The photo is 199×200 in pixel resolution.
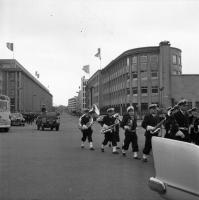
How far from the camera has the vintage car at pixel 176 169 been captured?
3963 mm

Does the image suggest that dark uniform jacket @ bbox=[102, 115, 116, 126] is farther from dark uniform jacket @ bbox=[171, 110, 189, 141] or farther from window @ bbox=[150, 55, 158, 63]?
window @ bbox=[150, 55, 158, 63]

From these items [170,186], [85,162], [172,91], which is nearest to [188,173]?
[170,186]

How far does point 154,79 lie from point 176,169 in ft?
215

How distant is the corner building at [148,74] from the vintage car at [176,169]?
5774 centimetres

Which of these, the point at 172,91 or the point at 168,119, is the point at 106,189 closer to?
the point at 168,119

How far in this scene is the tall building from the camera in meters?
65.4

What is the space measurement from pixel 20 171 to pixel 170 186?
18.7 feet

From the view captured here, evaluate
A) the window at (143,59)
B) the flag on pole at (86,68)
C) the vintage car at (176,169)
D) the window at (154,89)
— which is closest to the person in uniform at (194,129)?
the vintage car at (176,169)

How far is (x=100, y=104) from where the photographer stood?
366ft

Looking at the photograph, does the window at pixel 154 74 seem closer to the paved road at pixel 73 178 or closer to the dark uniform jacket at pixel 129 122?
the dark uniform jacket at pixel 129 122

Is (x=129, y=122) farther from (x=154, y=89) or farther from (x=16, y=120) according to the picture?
(x=154, y=89)

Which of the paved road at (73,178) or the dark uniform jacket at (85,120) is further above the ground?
the dark uniform jacket at (85,120)

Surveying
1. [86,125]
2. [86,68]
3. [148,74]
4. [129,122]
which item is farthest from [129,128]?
[86,68]

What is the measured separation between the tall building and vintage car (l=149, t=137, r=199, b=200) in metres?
54.7
